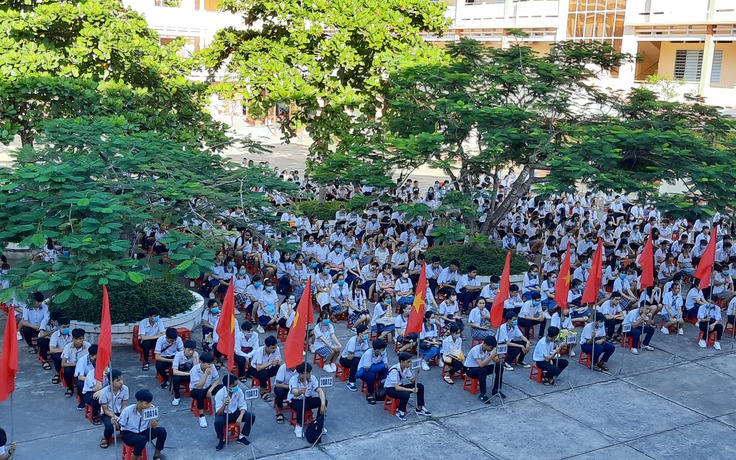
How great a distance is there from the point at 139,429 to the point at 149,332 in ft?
10.6

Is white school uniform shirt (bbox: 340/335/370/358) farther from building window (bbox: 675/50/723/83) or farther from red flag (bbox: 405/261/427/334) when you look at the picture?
building window (bbox: 675/50/723/83)

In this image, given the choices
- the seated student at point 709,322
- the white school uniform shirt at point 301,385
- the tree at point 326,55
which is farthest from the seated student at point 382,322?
the tree at point 326,55

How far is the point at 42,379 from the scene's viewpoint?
1266 cm

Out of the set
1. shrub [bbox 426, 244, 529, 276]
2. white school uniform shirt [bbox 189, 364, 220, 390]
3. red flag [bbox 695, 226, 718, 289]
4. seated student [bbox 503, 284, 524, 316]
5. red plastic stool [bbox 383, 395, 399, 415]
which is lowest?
red plastic stool [bbox 383, 395, 399, 415]

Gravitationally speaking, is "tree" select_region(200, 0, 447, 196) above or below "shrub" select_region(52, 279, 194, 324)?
above

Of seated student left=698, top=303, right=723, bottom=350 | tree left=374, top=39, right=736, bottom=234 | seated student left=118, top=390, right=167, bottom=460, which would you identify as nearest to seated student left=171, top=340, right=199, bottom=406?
seated student left=118, top=390, right=167, bottom=460

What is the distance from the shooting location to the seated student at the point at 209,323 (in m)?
13.7

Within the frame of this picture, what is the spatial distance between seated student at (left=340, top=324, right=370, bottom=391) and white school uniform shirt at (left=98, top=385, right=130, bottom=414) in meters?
3.52

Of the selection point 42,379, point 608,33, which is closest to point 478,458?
point 42,379

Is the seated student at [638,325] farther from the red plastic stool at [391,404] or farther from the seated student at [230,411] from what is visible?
the seated student at [230,411]

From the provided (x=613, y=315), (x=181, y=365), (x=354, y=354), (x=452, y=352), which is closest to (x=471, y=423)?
(x=452, y=352)

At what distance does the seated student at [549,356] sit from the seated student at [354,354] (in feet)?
9.36

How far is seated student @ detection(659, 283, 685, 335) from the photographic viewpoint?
16.5 metres

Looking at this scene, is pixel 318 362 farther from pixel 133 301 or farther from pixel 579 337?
pixel 579 337
